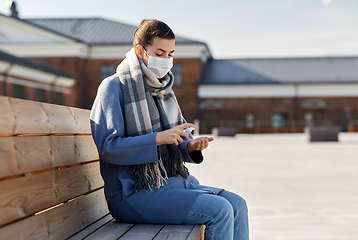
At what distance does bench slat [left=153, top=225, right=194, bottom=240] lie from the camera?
196 cm

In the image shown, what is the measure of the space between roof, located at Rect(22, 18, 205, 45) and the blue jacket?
3018cm

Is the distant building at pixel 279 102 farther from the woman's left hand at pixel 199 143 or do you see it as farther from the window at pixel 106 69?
the woman's left hand at pixel 199 143

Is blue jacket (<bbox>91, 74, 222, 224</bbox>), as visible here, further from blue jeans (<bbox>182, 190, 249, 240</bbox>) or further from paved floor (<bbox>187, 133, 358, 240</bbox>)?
paved floor (<bbox>187, 133, 358, 240</bbox>)

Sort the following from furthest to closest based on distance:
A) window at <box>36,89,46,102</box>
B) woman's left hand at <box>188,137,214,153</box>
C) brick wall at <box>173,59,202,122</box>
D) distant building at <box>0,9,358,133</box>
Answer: brick wall at <box>173,59,202,122</box>, distant building at <box>0,9,358,133</box>, window at <box>36,89,46,102</box>, woman's left hand at <box>188,137,214,153</box>

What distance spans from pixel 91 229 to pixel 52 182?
15.9 inches

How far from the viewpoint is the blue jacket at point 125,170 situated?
2057 millimetres

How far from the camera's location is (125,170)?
217 cm

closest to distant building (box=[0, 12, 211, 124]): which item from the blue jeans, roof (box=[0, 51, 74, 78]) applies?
roof (box=[0, 51, 74, 78])

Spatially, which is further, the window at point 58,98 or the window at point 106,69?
the window at point 106,69

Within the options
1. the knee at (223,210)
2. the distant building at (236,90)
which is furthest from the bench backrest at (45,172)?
the distant building at (236,90)

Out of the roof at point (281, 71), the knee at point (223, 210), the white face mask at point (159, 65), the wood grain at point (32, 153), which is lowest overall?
the knee at point (223, 210)

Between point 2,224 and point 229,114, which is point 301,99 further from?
point 2,224

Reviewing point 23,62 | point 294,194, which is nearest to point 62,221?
point 294,194

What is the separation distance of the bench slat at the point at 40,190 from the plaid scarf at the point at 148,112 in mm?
378
